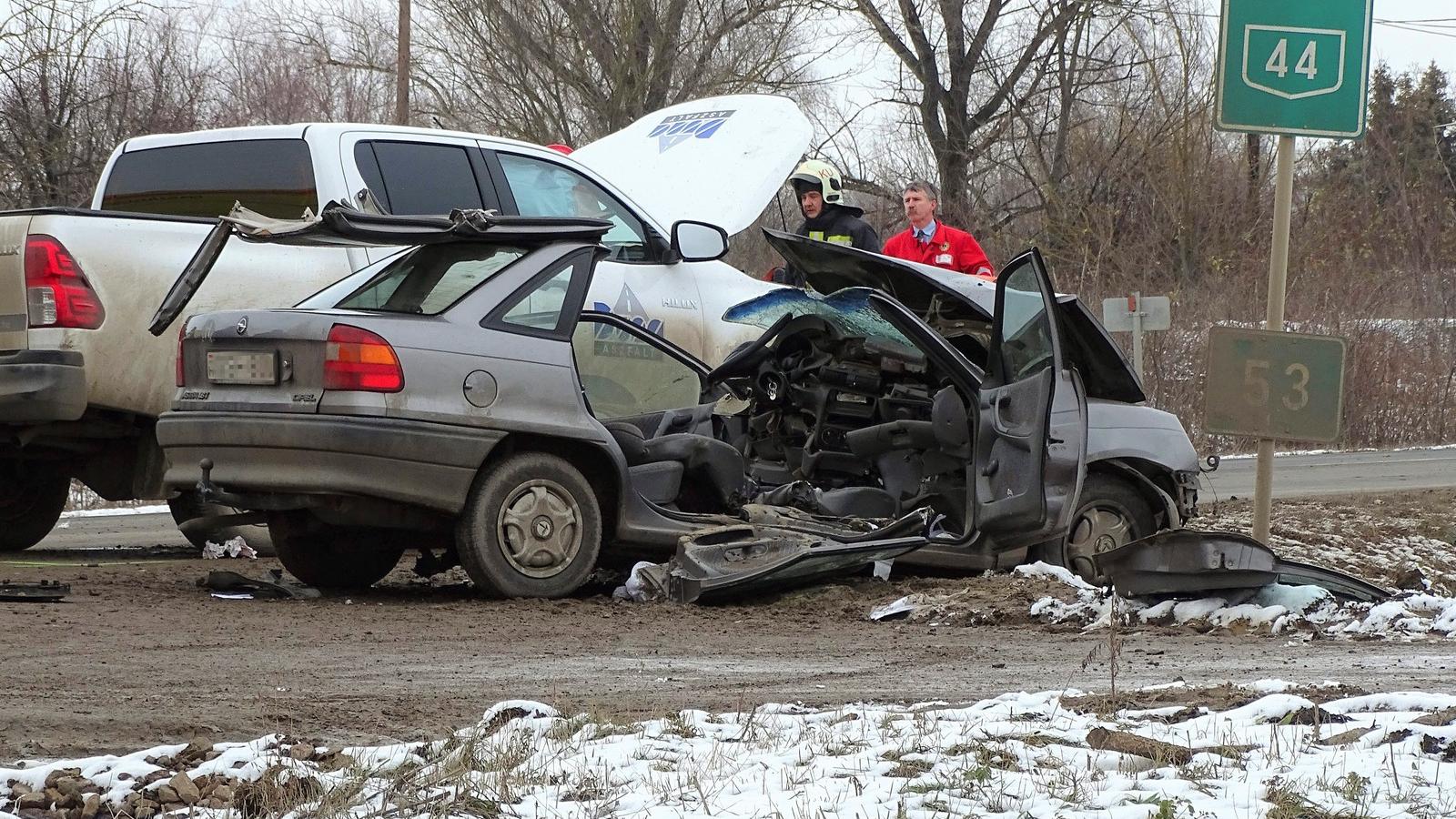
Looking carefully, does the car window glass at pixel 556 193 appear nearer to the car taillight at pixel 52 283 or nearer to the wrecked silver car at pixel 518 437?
the wrecked silver car at pixel 518 437

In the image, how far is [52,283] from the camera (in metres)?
7.98

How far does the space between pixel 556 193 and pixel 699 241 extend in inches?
35.4

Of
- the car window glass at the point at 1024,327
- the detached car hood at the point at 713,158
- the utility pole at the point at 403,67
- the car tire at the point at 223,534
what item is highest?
the utility pole at the point at 403,67

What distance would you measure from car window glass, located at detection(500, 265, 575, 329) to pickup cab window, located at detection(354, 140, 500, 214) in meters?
1.67

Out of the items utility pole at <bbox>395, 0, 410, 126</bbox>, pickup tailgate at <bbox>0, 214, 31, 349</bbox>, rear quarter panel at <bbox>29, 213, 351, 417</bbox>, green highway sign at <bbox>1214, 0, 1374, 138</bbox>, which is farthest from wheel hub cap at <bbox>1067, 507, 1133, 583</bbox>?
utility pole at <bbox>395, 0, 410, 126</bbox>

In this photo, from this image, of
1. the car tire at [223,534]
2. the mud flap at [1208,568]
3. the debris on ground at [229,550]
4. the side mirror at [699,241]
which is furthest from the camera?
the debris on ground at [229,550]

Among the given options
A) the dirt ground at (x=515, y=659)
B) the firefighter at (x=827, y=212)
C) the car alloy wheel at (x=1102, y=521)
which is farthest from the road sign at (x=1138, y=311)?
the dirt ground at (x=515, y=659)

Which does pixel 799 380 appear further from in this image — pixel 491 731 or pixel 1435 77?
pixel 1435 77

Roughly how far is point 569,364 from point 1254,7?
12.2 feet

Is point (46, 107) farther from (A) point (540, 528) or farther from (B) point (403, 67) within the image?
(A) point (540, 528)

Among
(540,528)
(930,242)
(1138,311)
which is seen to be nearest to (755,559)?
(540,528)

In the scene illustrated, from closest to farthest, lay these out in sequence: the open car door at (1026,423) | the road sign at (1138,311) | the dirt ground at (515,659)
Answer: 1. the dirt ground at (515,659)
2. the open car door at (1026,423)
3. the road sign at (1138,311)

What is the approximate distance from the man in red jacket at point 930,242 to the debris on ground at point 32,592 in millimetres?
5475

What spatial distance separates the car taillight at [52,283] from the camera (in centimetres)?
795
